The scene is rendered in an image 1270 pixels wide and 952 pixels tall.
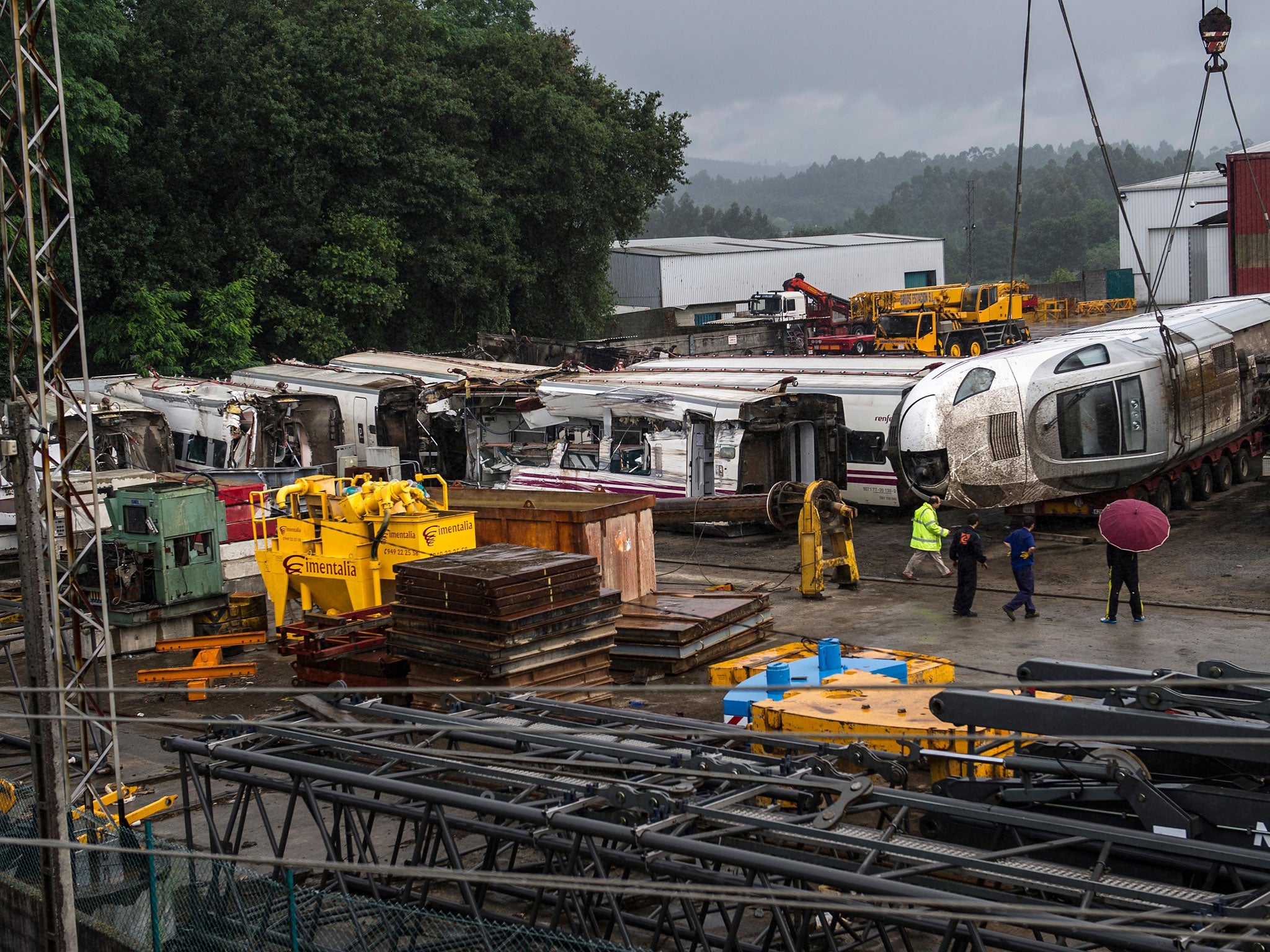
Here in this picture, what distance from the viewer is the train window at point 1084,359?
2153cm

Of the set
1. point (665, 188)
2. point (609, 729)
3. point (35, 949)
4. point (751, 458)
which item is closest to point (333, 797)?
point (609, 729)

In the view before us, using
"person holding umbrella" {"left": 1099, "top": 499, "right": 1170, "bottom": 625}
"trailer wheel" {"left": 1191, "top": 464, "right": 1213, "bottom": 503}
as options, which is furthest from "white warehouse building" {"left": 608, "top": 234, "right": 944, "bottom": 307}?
"person holding umbrella" {"left": 1099, "top": 499, "right": 1170, "bottom": 625}

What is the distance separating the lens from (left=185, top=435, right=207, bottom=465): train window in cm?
3061

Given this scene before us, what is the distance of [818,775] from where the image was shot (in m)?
8.29

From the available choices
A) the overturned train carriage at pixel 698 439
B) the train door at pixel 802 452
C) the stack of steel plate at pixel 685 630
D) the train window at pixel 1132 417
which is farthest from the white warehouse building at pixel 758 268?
the stack of steel plate at pixel 685 630

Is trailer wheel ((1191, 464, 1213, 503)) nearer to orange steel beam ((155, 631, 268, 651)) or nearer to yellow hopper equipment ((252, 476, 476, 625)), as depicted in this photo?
yellow hopper equipment ((252, 476, 476, 625))

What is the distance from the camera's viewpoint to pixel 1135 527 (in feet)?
50.5

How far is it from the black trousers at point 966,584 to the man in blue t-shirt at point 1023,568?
0.51 meters

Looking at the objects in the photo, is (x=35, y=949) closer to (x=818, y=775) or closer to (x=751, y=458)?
(x=818, y=775)

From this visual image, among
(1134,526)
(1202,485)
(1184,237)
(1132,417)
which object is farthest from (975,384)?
(1184,237)

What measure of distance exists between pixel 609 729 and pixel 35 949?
16.2 feet

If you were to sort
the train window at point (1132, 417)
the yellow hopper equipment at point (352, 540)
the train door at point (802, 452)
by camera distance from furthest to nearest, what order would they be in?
the train door at point (802, 452)
the train window at point (1132, 417)
the yellow hopper equipment at point (352, 540)

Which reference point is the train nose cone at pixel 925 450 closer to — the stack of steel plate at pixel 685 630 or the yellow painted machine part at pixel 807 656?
the stack of steel plate at pixel 685 630

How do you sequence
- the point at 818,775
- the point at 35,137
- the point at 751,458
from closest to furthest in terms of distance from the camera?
the point at 818,775, the point at 35,137, the point at 751,458
